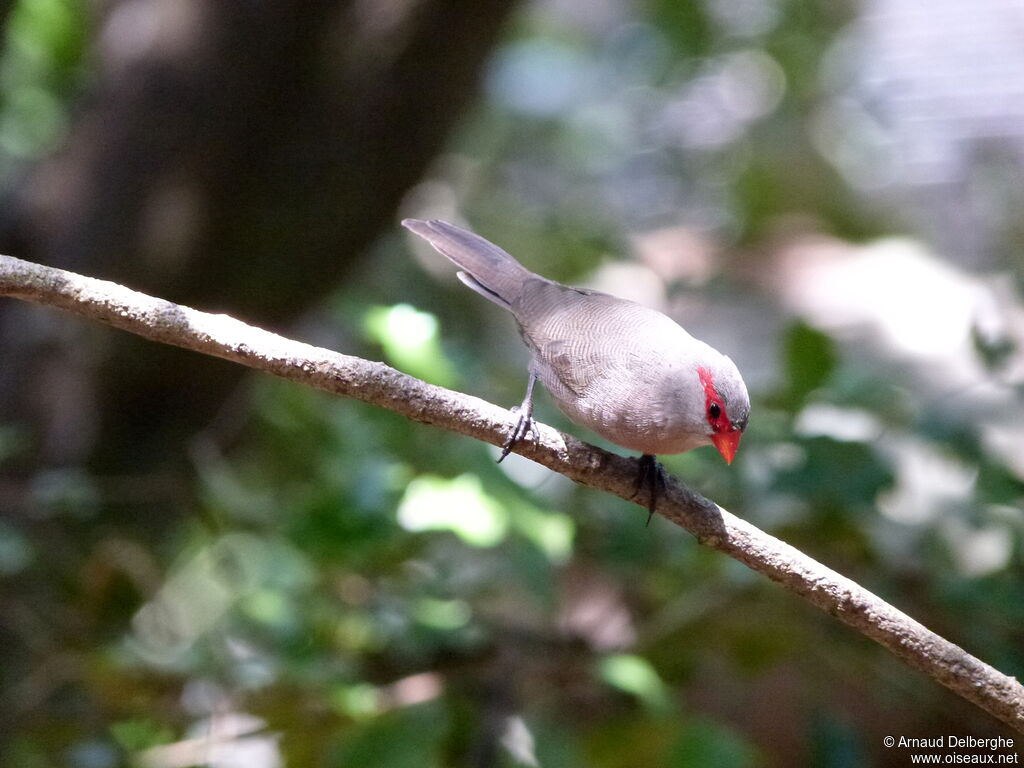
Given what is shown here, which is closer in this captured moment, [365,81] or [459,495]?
[459,495]

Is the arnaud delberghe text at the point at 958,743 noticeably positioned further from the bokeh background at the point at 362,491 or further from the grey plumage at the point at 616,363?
the grey plumage at the point at 616,363

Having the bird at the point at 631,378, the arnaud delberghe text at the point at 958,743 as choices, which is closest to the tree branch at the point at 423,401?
the bird at the point at 631,378

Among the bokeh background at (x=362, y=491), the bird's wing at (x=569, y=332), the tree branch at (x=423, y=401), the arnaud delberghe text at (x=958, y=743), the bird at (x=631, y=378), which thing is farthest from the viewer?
the arnaud delberghe text at (x=958, y=743)

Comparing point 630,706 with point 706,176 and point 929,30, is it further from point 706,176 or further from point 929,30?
point 929,30

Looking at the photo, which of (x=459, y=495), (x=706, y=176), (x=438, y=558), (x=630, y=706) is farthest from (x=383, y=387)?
(x=706, y=176)

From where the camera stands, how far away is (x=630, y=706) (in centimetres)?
326

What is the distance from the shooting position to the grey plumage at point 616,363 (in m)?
1.96

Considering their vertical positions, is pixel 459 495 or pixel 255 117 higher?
pixel 255 117

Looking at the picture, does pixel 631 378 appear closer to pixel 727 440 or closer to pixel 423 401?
pixel 727 440

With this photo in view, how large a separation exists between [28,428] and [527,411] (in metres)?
2.12

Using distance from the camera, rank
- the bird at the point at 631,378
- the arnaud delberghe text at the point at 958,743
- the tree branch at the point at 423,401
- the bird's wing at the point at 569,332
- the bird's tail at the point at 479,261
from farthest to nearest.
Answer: the arnaud delberghe text at the point at 958,743 → the bird's tail at the point at 479,261 → the bird's wing at the point at 569,332 → the bird at the point at 631,378 → the tree branch at the point at 423,401

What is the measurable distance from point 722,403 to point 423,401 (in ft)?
1.98

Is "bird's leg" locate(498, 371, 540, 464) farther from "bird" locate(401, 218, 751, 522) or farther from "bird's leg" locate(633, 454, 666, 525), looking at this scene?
"bird's leg" locate(633, 454, 666, 525)

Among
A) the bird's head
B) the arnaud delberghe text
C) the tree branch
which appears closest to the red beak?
the bird's head
